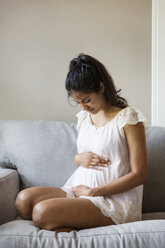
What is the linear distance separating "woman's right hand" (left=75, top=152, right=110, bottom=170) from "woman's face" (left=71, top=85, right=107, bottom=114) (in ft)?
0.72

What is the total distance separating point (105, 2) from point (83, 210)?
1436mm

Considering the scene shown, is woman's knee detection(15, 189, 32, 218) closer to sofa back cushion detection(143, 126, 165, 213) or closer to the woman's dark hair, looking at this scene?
the woman's dark hair

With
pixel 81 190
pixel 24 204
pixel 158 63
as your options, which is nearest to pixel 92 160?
pixel 81 190

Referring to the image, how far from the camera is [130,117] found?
1.62 metres

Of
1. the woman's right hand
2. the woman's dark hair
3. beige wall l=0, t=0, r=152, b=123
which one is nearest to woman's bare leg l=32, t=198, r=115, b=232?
the woman's right hand

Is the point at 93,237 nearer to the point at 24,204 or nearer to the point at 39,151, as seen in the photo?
the point at 24,204

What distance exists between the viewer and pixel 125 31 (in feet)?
7.45

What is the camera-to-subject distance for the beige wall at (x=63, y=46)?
227 centimetres

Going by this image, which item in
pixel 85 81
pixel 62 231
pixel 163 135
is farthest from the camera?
pixel 163 135

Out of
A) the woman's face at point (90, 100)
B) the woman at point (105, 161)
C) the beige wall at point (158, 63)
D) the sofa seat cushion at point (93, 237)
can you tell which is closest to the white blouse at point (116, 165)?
the woman at point (105, 161)

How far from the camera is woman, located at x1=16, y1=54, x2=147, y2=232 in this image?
156cm

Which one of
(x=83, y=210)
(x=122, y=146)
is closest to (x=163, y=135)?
(x=122, y=146)

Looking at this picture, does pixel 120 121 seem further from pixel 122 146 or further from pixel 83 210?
pixel 83 210

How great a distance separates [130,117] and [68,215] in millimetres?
541
